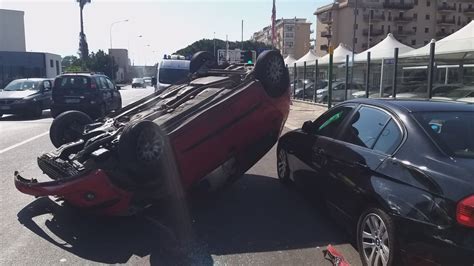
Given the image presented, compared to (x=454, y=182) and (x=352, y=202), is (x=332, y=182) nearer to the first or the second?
(x=352, y=202)

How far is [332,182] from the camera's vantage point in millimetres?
4844

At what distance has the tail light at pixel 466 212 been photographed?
3.09 meters

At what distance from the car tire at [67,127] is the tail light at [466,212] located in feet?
17.6

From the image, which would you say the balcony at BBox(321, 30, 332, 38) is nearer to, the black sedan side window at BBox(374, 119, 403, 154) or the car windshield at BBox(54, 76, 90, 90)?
the car windshield at BBox(54, 76, 90, 90)

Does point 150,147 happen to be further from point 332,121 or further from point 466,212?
point 466,212

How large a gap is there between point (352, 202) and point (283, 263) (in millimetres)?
841

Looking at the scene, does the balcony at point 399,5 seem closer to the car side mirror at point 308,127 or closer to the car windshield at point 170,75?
the car windshield at point 170,75

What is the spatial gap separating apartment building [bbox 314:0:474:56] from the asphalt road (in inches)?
3899

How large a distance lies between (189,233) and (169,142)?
3.27 feet

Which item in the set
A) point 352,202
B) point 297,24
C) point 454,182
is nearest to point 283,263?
point 352,202

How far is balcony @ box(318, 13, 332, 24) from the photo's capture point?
104 m

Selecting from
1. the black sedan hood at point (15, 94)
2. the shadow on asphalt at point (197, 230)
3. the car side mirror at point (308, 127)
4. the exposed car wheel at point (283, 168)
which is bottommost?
the shadow on asphalt at point (197, 230)

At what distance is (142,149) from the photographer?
16.9ft

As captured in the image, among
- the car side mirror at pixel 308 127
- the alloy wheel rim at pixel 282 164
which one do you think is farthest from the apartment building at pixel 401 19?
the car side mirror at pixel 308 127
